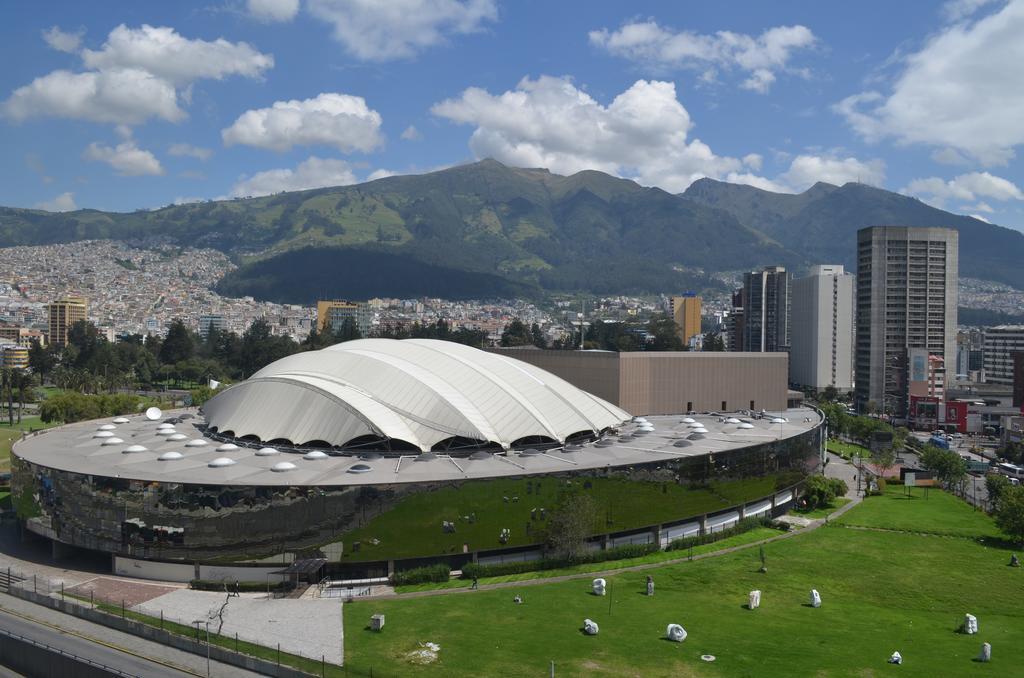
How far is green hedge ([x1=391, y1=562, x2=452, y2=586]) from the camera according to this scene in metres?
34.0

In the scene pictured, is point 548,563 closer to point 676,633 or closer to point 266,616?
point 676,633

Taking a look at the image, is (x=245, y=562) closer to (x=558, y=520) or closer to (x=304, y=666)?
(x=304, y=666)

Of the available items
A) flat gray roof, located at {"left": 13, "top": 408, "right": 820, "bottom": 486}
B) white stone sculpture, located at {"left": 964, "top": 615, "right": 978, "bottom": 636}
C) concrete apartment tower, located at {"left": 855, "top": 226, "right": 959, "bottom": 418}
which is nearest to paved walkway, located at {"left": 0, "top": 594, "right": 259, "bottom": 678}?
flat gray roof, located at {"left": 13, "top": 408, "right": 820, "bottom": 486}

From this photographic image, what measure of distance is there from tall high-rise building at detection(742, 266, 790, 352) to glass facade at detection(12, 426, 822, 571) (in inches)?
5289

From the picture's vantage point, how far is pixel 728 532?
1681 inches

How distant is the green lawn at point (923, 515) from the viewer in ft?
151

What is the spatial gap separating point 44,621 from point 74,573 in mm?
7247

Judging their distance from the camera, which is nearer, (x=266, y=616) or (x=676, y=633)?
(x=676, y=633)

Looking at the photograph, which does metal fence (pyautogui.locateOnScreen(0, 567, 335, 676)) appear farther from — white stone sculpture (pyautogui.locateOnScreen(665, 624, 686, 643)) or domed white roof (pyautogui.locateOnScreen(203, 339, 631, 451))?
domed white roof (pyautogui.locateOnScreen(203, 339, 631, 451))

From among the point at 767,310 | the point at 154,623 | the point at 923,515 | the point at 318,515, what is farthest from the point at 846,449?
the point at 767,310

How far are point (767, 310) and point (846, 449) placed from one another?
293ft

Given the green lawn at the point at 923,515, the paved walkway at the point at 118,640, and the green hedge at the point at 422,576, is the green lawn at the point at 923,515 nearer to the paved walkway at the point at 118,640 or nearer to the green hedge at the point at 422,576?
the green hedge at the point at 422,576

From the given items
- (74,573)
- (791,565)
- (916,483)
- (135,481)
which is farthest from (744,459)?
(74,573)

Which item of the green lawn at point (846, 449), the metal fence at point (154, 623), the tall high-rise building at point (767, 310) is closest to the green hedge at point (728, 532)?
the metal fence at point (154, 623)
